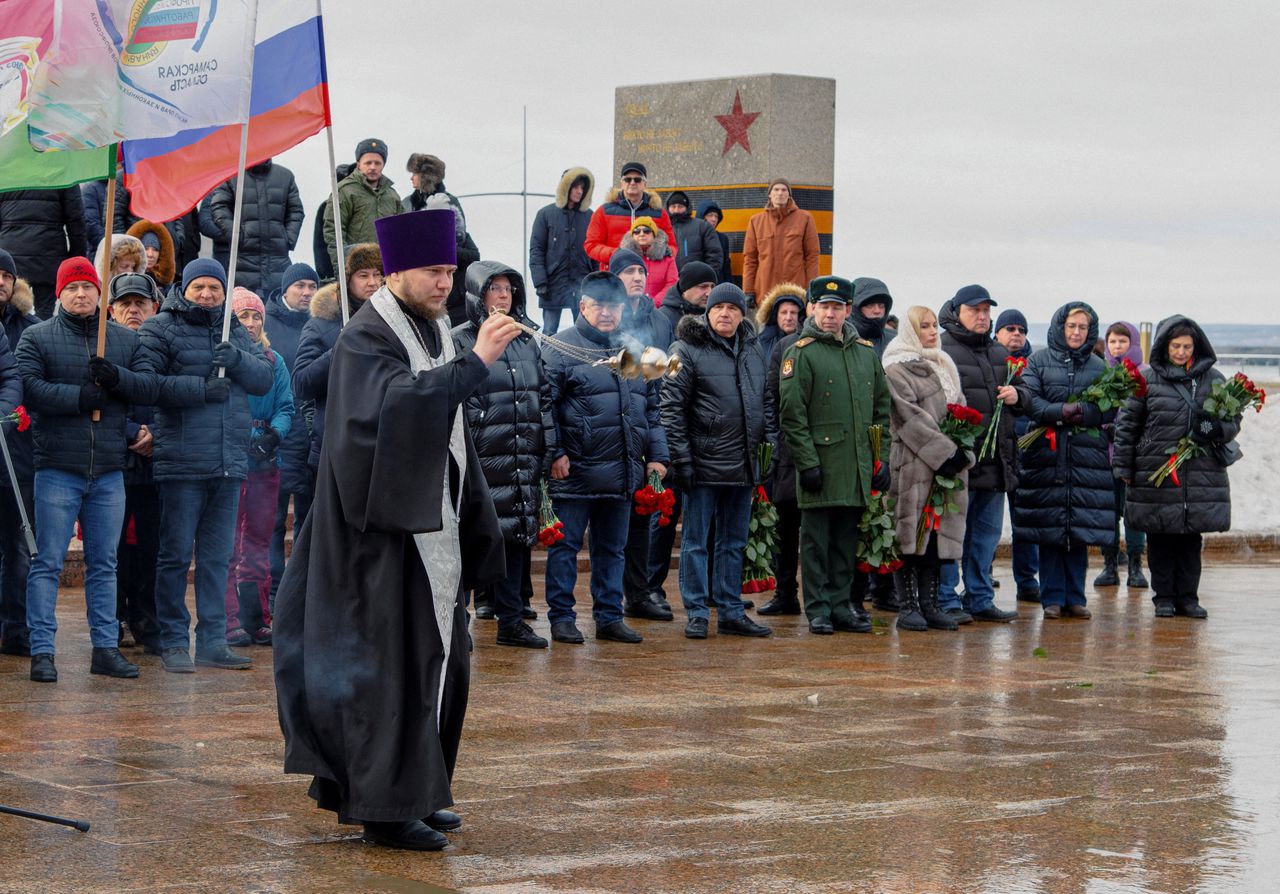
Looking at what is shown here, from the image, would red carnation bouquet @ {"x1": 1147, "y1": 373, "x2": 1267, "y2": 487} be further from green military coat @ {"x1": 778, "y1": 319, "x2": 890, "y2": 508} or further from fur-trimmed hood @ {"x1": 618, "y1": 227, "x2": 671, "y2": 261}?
fur-trimmed hood @ {"x1": 618, "y1": 227, "x2": 671, "y2": 261}

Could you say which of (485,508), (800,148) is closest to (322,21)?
(485,508)

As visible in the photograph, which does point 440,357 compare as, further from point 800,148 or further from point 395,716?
point 800,148

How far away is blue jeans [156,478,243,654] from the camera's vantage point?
32.9ft

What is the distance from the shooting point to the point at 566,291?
17469mm

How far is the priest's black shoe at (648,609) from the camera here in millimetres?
12734

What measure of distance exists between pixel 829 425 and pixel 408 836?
657 cm

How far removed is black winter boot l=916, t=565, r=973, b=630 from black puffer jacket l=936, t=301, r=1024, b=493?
0.75 m

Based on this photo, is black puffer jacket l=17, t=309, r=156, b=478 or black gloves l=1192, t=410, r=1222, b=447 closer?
black puffer jacket l=17, t=309, r=156, b=478

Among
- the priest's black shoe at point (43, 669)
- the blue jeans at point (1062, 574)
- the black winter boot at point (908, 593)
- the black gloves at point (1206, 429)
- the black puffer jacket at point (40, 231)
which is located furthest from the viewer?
the black puffer jacket at point (40, 231)

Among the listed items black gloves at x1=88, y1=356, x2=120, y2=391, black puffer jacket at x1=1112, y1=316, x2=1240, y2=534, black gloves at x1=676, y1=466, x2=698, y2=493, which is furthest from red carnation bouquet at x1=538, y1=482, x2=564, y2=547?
black puffer jacket at x1=1112, y1=316, x2=1240, y2=534

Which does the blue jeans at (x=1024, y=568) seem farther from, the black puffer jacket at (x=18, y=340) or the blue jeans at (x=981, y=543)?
the black puffer jacket at (x=18, y=340)

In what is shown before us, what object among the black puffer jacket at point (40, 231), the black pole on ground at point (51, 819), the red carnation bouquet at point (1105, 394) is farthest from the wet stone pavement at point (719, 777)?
the black puffer jacket at point (40, 231)

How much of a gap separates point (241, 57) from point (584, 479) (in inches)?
124

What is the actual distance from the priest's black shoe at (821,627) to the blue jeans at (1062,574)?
215cm
